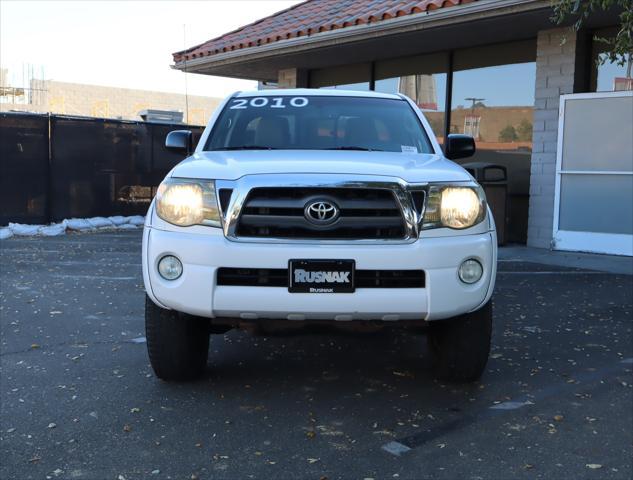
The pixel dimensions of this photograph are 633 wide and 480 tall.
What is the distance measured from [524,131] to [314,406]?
8144 millimetres

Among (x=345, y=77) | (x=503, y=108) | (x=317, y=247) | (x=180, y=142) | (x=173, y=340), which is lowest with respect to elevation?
(x=173, y=340)

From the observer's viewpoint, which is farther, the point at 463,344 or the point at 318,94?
the point at 318,94

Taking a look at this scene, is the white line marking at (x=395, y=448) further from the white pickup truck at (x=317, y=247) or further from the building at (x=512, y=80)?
the building at (x=512, y=80)

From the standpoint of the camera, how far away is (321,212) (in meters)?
3.46

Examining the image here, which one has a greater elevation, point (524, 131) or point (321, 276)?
point (524, 131)

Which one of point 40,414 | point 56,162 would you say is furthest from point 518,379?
point 56,162

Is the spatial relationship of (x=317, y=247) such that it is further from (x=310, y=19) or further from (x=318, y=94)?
(x=310, y=19)

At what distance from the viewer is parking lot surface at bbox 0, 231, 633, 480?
3090mm

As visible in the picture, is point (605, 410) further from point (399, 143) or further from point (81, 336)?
point (81, 336)

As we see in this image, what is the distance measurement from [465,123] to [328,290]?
8.92m

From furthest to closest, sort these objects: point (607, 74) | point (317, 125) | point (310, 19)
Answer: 1. point (310, 19)
2. point (607, 74)
3. point (317, 125)

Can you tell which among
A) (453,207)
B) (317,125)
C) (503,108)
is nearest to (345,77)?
(503,108)

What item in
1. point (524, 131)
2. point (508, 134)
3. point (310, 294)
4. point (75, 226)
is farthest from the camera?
point (75, 226)

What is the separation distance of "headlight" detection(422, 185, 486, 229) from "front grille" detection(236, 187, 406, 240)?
0.18 metres
